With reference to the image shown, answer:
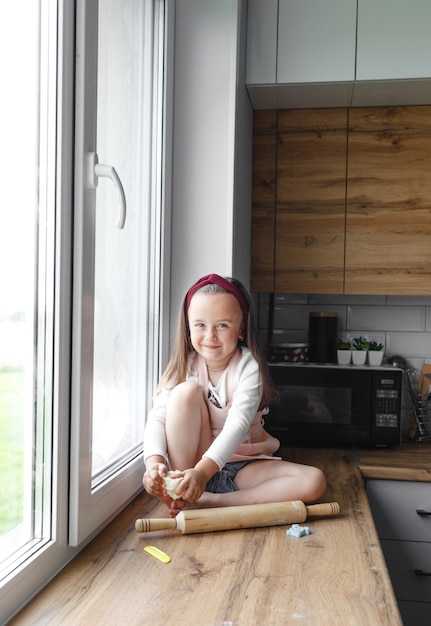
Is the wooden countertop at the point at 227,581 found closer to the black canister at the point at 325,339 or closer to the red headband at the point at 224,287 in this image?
the red headband at the point at 224,287

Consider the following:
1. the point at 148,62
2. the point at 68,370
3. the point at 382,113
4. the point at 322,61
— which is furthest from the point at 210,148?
the point at 68,370

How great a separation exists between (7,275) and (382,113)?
5.40ft

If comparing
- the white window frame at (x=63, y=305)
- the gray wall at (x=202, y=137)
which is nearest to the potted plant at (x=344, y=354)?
the gray wall at (x=202, y=137)

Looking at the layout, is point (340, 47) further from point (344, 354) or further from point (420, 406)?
point (420, 406)

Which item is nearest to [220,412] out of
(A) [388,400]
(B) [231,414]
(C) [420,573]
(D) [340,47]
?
(B) [231,414]

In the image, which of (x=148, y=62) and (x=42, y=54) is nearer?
(x=42, y=54)

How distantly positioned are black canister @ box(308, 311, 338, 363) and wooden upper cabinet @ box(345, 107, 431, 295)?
0.50 ft

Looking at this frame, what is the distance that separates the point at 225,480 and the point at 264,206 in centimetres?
110

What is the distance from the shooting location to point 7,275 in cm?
93

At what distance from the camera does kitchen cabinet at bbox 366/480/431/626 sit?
186 centimetres

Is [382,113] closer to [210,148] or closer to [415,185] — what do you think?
[415,185]

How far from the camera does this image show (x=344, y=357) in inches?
88.7

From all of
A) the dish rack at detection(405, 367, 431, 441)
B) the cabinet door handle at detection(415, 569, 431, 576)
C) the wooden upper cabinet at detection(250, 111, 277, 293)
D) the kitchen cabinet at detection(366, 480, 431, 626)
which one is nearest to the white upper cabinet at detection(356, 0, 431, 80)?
the wooden upper cabinet at detection(250, 111, 277, 293)

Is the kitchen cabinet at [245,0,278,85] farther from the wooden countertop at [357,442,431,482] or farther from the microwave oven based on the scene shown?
the wooden countertop at [357,442,431,482]
